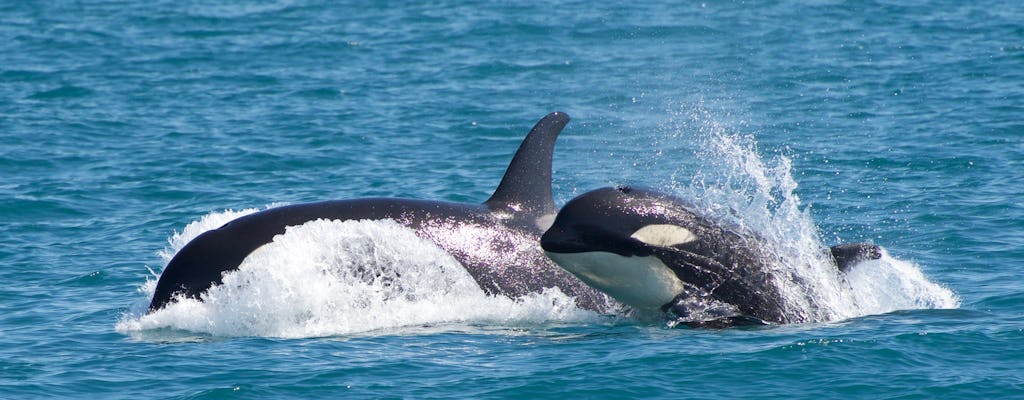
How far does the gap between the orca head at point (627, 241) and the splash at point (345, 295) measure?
99 cm

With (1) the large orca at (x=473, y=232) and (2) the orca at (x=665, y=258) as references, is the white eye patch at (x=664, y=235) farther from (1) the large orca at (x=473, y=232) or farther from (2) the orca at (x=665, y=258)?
(1) the large orca at (x=473, y=232)

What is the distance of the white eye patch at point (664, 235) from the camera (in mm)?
15617

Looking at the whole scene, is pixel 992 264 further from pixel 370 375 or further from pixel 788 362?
pixel 370 375

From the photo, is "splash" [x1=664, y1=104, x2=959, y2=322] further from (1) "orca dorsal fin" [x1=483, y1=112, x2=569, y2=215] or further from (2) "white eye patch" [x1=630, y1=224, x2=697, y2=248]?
(1) "orca dorsal fin" [x1=483, y1=112, x2=569, y2=215]

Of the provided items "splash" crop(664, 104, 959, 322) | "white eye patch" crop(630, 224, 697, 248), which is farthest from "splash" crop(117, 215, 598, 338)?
"splash" crop(664, 104, 959, 322)

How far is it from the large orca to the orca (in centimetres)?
113

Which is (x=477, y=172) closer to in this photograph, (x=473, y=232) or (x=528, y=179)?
(x=528, y=179)

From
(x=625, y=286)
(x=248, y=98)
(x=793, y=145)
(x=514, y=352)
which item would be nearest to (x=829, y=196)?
(x=793, y=145)

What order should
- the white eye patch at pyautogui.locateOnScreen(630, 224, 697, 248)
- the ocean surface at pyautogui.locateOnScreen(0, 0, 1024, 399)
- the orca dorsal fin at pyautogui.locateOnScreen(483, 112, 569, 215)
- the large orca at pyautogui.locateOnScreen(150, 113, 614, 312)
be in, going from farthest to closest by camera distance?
1. the orca dorsal fin at pyautogui.locateOnScreen(483, 112, 569, 215)
2. the large orca at pyautogui.locateOnScreen(150, 113, 614, 312)
3. the white eye patch at pyautogui.locateOnScreen(630, 224, 697, 248)
4. the ocean surface at pyautogui.locateOnScreen(0, 0, 1024, 399)

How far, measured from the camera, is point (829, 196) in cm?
2352

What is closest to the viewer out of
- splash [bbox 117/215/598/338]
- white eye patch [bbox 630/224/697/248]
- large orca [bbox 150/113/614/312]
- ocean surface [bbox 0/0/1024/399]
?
ocean surface [bbox 0/0/1024/399]

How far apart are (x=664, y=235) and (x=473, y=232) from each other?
253cm

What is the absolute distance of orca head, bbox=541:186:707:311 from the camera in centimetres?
1544

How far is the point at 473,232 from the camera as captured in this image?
1727cm
